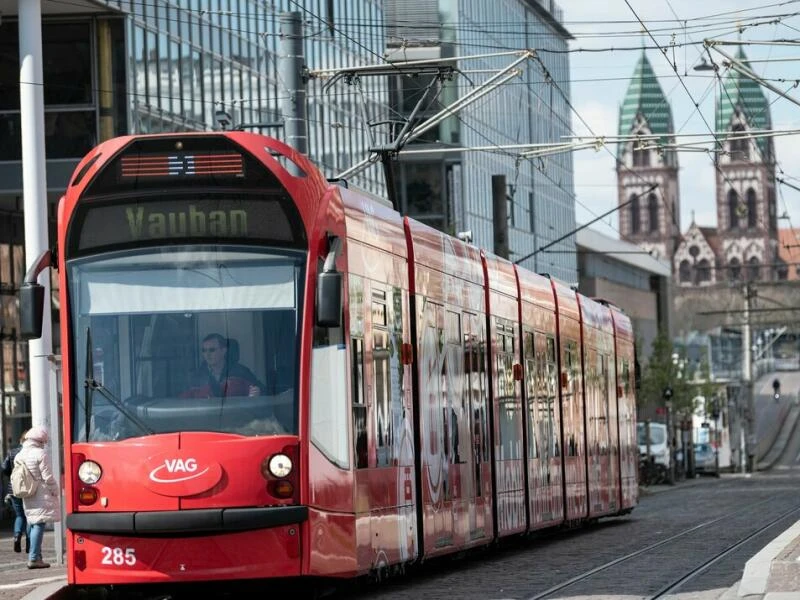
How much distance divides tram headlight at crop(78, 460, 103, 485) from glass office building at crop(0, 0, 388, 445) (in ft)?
61.0

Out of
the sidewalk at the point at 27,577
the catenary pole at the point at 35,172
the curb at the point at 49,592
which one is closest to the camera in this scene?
the curb at the point at 49,592

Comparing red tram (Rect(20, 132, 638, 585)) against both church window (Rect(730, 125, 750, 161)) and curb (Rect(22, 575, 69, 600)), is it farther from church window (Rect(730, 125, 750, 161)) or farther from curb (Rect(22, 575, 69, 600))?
church window (Rect(730, 125, 750, 161))

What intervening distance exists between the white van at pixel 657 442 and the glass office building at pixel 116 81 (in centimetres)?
3103

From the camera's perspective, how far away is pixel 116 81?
36.1 metres

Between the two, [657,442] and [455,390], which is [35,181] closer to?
[455,390]

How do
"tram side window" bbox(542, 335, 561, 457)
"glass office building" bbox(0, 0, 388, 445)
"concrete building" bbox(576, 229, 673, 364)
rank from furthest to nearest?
"concrete building" bbox(576, 229, 673, 364), "glass office building" bbox(0, 0, 388, 445), "tram side window" bbox(542, 335, 561, 457)

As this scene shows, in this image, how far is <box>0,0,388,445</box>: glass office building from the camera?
35625 mm

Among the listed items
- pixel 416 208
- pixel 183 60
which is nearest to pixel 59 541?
pixel 183 60

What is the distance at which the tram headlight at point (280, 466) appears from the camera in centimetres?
1314

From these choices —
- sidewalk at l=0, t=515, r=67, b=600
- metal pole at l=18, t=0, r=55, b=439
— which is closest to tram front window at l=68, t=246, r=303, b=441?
sidewalk at l=0, t=515, r=67, b=600

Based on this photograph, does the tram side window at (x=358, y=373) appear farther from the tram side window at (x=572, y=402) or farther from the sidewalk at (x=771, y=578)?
the tram side window at (x=572, y=402)

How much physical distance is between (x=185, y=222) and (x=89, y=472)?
1.79 meters

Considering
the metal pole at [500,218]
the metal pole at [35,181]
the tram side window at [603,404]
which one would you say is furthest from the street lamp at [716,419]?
the metal pole at [35,181]

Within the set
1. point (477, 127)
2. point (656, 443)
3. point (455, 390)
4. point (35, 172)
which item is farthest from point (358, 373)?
point (656, 443)
